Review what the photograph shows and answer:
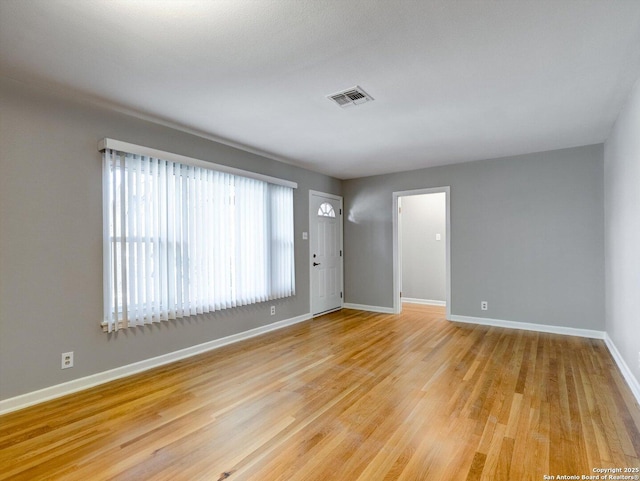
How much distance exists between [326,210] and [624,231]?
4033mm

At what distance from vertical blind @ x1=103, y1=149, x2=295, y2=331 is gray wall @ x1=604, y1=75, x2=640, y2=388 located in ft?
12.4

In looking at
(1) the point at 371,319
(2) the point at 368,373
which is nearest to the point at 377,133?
(2) the point at 368,373

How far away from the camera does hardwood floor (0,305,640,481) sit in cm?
178

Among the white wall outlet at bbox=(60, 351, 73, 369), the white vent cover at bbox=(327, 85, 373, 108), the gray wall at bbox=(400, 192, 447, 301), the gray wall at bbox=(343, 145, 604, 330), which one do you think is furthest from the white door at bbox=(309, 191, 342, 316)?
the white wall outlet at bbox=(60, 351, 73, 369)

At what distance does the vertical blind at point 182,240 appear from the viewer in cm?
300

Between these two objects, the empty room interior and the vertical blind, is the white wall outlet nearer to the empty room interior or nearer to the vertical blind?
the empty room interior

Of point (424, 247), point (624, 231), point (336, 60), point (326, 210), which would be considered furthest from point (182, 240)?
point (424, 247)

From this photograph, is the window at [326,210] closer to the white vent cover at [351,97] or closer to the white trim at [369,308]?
the white trim at [369,308]

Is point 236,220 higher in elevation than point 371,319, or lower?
higher

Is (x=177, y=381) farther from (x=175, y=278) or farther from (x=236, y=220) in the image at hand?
(x=236, y=220)

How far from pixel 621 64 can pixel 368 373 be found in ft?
10.2

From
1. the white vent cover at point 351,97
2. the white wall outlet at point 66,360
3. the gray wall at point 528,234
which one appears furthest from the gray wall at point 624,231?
the white wall outlet at point 66,360

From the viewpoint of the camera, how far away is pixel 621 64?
7.43 ft

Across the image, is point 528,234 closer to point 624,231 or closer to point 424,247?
point 624,231
